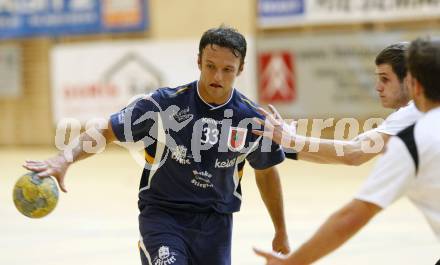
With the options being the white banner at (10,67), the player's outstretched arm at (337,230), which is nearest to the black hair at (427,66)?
the player's outstretched arm at (337,230)

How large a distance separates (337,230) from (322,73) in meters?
13.2

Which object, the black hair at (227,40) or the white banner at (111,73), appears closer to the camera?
the black hair at (227,40)

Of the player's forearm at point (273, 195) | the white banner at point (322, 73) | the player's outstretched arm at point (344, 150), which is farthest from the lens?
the white banner at point (322, 73)

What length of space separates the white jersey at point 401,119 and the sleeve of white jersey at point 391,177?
102 cm

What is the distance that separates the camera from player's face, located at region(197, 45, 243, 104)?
14.0 feet

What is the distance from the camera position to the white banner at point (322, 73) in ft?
51.1

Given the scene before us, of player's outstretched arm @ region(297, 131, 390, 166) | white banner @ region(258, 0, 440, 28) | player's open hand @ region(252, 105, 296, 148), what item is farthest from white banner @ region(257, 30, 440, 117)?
player's open hand @ region(252, 105, 296, 148)

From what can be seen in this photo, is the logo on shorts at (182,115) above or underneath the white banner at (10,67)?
above

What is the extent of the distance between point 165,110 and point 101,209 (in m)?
5.47

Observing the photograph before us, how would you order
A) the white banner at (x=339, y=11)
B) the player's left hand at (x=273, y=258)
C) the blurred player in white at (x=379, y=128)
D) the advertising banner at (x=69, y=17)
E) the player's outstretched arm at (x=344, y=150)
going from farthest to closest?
the advertising banner at (x=69, y=17)
the white banner at (x=339, y=11)
the player's outstretched arm at (x=344, y=150)
the blurred player in white at (x=379, y=128)
the player's left hand at (x=273, y=258)

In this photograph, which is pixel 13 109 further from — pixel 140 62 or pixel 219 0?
pixel 219 0

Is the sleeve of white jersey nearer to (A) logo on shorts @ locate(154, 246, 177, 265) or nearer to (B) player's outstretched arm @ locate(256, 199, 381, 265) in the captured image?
(B) player's outstretched arm @ locate(256, 199, 381, 265)

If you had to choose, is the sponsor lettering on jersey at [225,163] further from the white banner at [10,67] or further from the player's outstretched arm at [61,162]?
the white banner at [10,67]

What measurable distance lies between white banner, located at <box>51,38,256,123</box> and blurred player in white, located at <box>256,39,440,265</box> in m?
13.5
